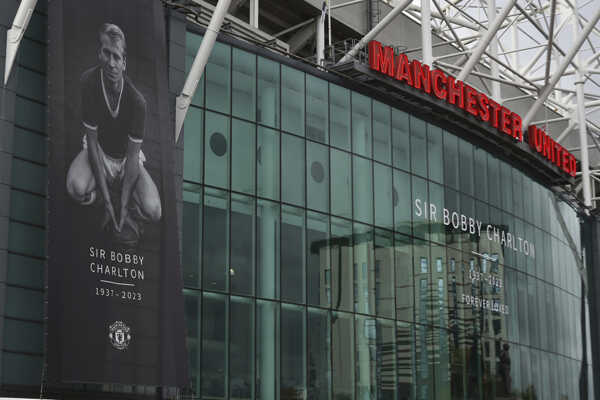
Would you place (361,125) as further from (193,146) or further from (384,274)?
(193,146)

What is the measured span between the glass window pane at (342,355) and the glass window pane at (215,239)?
6.02 meters

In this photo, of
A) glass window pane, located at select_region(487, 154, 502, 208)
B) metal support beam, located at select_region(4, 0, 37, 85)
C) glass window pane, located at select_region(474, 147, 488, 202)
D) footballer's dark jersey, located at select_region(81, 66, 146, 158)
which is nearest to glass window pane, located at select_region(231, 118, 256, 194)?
footballer's dark jersey, located at select_region(81, 66, 146, 158)

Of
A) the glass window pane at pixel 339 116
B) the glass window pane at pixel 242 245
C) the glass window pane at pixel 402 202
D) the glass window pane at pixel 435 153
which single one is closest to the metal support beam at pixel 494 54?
the glass window pane at pixel 435 153

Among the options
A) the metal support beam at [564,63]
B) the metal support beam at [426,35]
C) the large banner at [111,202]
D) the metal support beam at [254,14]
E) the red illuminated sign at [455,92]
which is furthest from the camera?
the metal support beam at [564,63]

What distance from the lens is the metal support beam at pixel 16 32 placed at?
27.6 metres

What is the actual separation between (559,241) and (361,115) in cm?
2079

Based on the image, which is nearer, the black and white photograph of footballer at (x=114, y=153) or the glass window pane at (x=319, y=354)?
the black and white photograph of footballer at (x=114, y=153)

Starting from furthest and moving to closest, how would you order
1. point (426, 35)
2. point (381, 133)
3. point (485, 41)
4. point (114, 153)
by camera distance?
point (485, 41)
point (426, 35)
point (381, 133)
point (114, 153)

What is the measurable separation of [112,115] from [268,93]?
344 inches

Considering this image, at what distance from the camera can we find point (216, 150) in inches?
1356

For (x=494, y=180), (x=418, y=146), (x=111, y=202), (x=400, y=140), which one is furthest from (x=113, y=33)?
(x=494, y=180)

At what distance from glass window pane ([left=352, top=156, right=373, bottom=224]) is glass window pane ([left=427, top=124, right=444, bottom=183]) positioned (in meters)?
5.01

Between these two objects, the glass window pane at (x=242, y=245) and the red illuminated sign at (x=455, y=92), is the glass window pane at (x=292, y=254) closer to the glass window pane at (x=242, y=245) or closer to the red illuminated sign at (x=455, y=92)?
the glass window pane at (x=242, y=245)

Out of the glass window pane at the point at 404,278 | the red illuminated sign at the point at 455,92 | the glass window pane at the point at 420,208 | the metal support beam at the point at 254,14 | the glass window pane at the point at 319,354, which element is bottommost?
the glass window pane at the point at 319,354
